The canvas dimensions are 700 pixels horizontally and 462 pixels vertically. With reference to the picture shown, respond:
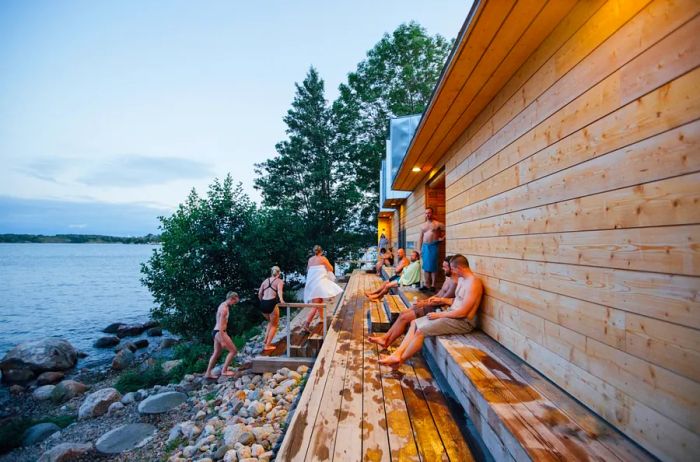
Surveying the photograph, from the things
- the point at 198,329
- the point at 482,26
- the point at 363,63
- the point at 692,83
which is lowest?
the point at 198,329

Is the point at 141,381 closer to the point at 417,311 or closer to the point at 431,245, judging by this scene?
the point at 417,311

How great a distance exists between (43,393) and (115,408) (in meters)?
3.68

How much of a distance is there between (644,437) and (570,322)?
0.67 m

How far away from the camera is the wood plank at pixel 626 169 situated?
1232 millimetres

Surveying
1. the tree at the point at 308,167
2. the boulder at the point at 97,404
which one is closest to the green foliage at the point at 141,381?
the boulder at the point at 97,404

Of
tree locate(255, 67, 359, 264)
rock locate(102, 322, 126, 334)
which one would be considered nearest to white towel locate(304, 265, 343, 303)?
tree locate(255, 67, 359, 264)

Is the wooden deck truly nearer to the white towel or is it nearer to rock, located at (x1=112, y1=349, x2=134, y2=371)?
the white towel

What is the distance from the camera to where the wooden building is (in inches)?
49.2

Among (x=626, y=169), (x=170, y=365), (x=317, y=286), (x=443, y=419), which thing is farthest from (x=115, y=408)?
(x=626, y=169)

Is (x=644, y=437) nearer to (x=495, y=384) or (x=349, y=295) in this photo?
(x=495, y=384)

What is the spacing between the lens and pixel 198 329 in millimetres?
11117

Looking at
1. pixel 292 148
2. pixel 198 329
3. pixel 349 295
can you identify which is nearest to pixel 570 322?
pixel 349 295

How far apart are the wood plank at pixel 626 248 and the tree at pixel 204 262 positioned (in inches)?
439

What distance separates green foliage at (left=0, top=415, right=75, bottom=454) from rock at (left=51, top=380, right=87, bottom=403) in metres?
0.87
